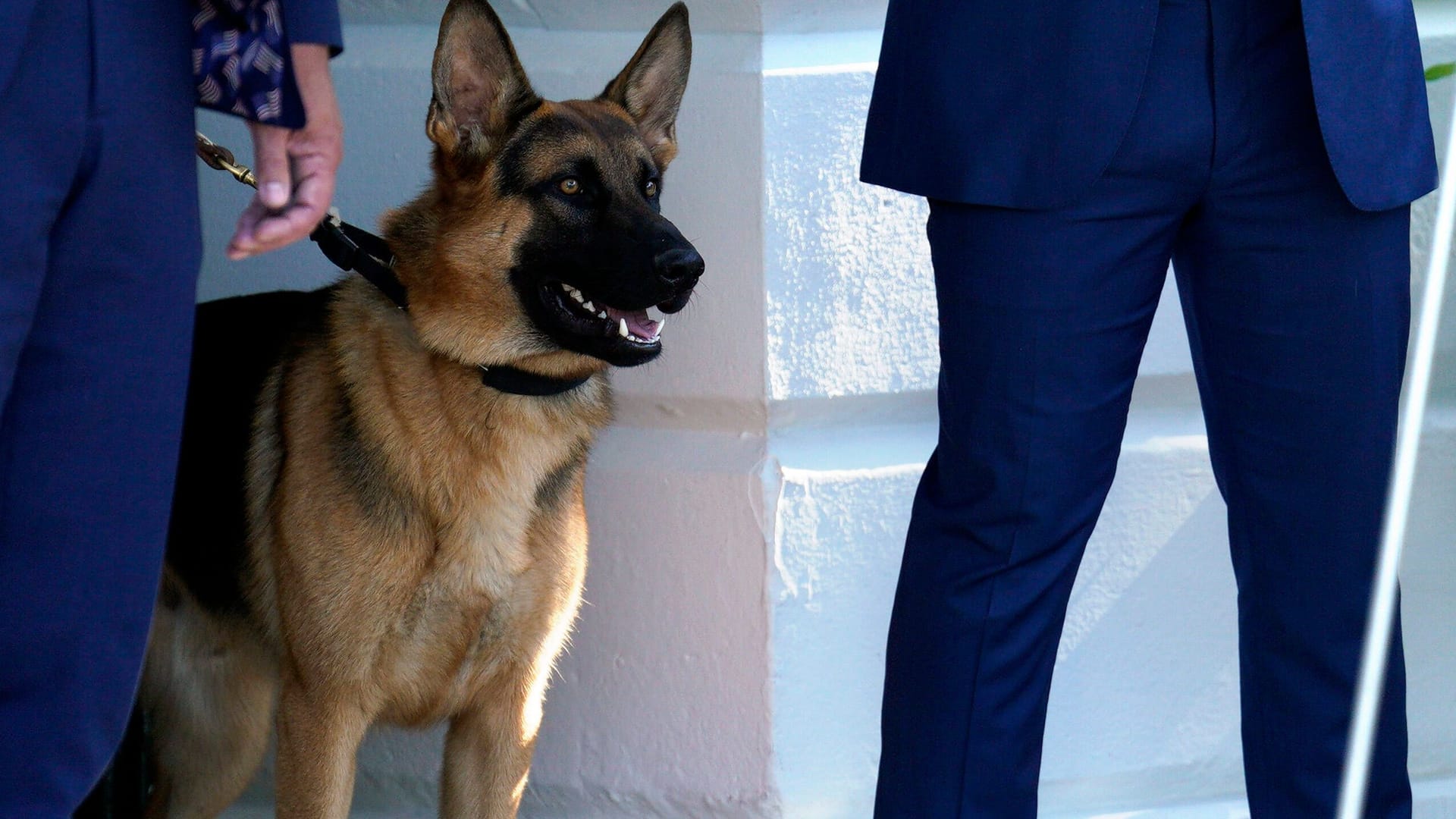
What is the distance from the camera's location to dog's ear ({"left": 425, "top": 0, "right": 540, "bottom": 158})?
92.1 inches

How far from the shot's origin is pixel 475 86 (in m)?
2.44

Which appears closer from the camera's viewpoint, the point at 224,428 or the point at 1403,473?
the point at 1403,473

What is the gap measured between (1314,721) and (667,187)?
5.17ft

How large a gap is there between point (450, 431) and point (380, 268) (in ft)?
1.05

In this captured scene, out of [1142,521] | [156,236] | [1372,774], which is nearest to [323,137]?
[156,236]

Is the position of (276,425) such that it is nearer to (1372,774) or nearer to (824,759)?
(824,759)

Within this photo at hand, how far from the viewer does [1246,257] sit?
5.78ft

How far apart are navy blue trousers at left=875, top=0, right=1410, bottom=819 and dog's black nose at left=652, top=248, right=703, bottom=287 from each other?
1.92ft

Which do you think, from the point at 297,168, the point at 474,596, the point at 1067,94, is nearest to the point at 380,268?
the point at 474,596

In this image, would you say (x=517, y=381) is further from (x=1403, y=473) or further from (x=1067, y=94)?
(x=1403, y=473)

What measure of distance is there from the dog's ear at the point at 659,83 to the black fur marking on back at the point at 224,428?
68 centimetres

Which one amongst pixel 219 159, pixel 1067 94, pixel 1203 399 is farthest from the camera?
pixel 219 159

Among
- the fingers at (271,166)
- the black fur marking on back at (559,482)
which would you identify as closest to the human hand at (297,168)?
the fingers at (271,166)

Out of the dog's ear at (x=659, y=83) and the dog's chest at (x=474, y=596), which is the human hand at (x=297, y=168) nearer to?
the dog's chest at (x=474, y=596)
